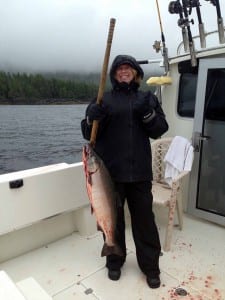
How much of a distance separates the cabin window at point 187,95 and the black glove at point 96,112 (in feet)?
5.57

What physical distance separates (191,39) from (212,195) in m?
1.68

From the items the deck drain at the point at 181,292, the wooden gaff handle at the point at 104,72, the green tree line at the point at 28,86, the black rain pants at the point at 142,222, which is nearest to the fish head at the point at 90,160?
the wooden gaff handle at the point at 104,72

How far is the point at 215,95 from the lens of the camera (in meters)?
A: 3.17

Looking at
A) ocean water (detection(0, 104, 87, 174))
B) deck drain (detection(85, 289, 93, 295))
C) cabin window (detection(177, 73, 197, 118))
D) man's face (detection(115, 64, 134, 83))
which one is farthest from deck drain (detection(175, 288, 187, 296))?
ocean water (detection(0, 104, 87, 174))

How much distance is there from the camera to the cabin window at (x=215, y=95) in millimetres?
3102

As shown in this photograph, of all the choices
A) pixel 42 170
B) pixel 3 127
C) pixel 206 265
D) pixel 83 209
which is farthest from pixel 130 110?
pixel 3 127

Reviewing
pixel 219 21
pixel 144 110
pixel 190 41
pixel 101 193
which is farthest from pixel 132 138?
pixel 219 21

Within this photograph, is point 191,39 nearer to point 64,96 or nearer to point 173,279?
point 173,279

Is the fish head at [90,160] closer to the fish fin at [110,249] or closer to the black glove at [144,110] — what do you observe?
the black glove at [144,110]

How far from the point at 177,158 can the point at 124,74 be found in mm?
1273

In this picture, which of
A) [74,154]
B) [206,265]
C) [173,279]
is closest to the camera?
[173,279]

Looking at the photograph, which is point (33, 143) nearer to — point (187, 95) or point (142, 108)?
point (187, 95)

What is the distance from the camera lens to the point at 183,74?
355cm

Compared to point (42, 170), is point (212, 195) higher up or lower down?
lower down
